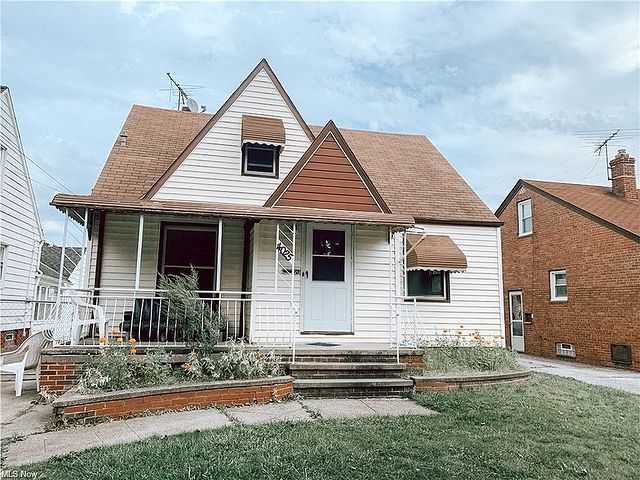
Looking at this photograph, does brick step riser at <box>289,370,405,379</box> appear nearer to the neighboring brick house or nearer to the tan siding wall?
the tan siding wall

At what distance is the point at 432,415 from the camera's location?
21.0 feet

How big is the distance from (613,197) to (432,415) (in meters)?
14.5

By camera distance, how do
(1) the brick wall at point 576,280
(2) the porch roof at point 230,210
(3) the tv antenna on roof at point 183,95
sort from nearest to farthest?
(2) the porch roof at point 230,210 < (1) the brick wall at point 576,280 < (3) the tv antenna on roof at point 183,95

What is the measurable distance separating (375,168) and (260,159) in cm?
404

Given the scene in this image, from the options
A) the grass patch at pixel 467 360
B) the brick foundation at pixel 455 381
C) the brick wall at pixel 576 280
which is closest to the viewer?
the brick foundation at pixel 455 381

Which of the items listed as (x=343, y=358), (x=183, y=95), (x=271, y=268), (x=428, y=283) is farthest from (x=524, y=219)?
(x=183, y=95)

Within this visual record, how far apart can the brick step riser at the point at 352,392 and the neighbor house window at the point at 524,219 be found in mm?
12345

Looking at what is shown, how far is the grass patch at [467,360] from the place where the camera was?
8836 millimetres

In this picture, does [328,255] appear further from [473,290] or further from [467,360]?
[473,290]

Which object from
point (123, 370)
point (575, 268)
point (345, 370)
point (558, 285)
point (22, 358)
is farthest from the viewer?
point (558, 285)

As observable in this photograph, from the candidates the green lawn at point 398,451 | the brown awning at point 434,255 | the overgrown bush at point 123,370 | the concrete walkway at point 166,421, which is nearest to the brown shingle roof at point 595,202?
the brown awning at point 434,255

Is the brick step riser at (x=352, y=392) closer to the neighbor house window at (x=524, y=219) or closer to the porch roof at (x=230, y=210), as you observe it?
the porch roof at (x=230, y=210)

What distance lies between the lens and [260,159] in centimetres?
1099

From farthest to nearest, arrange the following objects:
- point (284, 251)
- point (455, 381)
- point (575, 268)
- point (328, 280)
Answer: point (575, 268) → point (328, 280) → point (284, 251) → point (455, 381)
